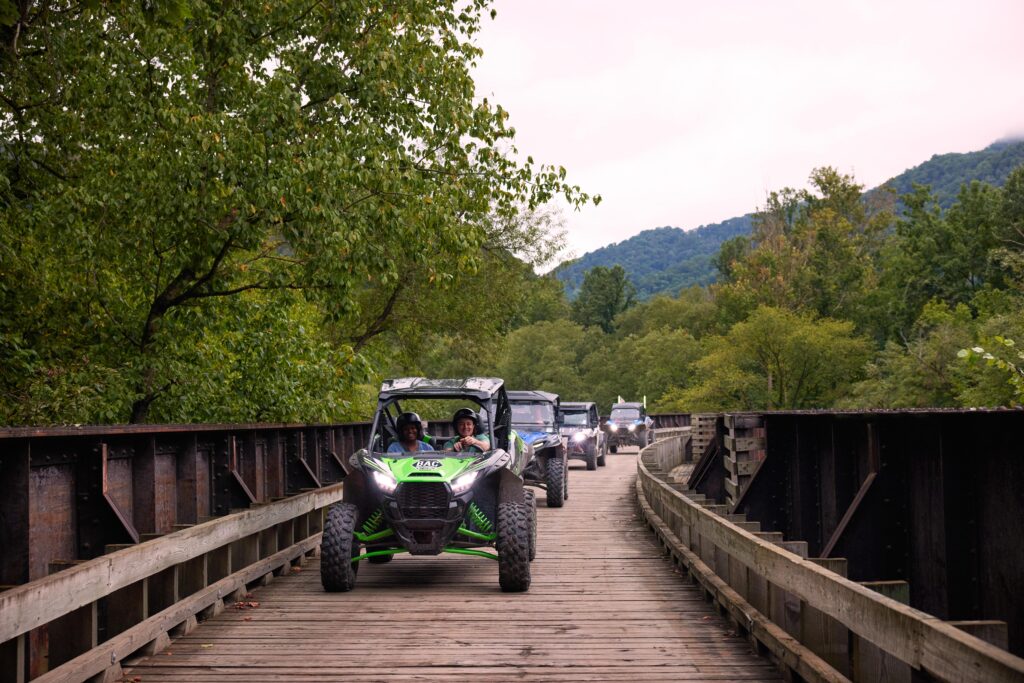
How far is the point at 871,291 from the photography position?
98.1m

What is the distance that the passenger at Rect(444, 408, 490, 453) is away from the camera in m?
12.2

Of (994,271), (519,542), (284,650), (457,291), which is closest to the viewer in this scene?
(284,650)

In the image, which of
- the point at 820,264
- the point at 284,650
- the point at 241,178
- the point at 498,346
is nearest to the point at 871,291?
the point at 820,264

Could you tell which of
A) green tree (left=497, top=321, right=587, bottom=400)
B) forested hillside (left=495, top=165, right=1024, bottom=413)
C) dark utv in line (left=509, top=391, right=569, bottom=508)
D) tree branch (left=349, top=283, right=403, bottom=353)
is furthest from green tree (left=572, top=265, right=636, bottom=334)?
dark utv in line (left=509, top=391, right=569, bottom=508)

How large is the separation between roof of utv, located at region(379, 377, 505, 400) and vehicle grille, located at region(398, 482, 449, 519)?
1.12 m

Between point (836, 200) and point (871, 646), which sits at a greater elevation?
point (836, 200)

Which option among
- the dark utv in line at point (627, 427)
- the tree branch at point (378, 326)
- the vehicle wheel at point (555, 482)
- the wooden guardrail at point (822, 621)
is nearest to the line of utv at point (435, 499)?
the wooden guardrail at point (822, 621)

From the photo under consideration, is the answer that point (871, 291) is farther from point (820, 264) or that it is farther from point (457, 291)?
point (457, 291)

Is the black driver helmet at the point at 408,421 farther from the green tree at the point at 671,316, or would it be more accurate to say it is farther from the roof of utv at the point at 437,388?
the green tree at the point at 671,316

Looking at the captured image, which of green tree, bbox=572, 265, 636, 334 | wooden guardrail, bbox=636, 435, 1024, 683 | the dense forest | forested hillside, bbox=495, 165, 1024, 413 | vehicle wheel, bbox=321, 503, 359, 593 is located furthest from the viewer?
green tree, bbox=572, 265, 636, 334

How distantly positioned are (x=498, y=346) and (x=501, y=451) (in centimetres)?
3470

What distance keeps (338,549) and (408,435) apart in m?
1.64

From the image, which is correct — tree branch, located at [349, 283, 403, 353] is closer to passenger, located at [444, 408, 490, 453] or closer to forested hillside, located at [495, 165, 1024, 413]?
forested hillside, located at [495, 165, 1024, 413]

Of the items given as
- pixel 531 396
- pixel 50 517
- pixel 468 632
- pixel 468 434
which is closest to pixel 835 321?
pixel 531 396
